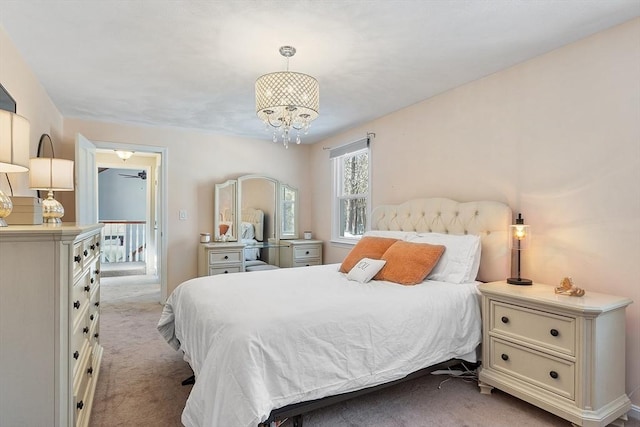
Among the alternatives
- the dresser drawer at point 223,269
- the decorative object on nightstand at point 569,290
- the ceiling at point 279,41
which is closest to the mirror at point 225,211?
the dresser drawer at point 223,269

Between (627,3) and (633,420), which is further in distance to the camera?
(633,420)

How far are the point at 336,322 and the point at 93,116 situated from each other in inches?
151

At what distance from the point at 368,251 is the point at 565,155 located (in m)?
1.60

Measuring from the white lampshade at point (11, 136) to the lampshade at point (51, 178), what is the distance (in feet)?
1.69

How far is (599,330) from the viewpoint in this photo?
6.04 feet

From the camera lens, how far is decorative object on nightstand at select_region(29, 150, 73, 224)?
6.39 ft

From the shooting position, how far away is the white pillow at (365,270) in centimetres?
264

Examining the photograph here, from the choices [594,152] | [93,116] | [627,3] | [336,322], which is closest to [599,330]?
[594,152]

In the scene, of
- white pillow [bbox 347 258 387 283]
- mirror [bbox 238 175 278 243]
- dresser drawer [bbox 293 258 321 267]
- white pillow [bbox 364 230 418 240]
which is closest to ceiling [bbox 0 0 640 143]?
white pillow [bbox 364 230 418 240]

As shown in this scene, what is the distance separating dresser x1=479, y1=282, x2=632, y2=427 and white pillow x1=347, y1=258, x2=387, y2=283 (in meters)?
0.79

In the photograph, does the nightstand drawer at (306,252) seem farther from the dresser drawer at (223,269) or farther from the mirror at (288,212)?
the dresser drawer at (223,269)

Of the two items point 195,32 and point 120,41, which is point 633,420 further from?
point 120,41

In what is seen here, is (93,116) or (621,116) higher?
(93,116)

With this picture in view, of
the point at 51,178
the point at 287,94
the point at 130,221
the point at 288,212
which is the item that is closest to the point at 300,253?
the point at 288,212
